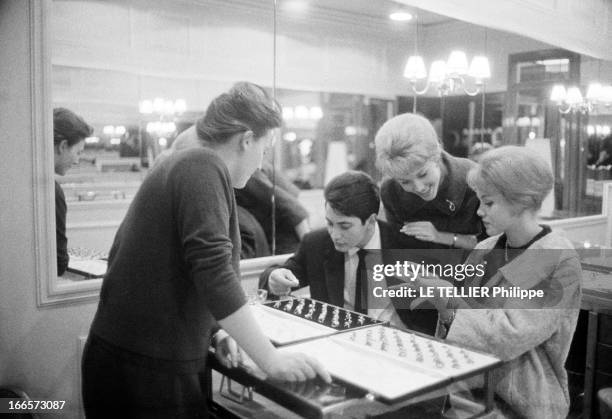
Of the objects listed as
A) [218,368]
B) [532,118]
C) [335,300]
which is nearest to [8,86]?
[218,368]

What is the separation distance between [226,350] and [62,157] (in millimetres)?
980

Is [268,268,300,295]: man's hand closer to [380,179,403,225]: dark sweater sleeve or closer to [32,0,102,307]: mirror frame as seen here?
[380,179,403,225]: dark sweater sleeve

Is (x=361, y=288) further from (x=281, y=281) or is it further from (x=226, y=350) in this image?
(x=226, y=350)

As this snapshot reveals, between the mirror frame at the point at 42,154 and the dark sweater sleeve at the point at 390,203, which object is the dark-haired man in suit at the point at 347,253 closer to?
the dark sweater sleeve at the point at 390,203

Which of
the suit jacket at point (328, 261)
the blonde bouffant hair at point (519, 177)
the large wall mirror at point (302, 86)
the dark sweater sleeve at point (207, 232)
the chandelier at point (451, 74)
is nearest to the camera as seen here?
the dark sweater sleeve at point (207, 232)

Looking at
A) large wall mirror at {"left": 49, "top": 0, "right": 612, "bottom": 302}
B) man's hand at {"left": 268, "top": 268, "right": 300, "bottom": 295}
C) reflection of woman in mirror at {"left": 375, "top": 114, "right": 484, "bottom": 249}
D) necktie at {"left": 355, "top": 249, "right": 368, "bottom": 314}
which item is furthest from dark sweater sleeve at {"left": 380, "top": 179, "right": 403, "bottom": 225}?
large wall mirror at {"left": 49, "top": 0, "right": 612, "bottom": 302}

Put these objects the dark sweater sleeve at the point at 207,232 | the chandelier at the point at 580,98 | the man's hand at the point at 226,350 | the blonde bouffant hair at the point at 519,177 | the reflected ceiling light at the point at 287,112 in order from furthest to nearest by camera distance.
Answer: the reflected ceiling light at the point at 287,112 < the chandelier at the point at 580,98 < the blonde bouffant hair at the point at 519,177 < the man's hand at the point at 226,350 < the dark sweater sleeve at the point at 207,232

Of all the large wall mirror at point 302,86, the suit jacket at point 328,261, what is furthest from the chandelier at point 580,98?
the suit jacket at point 328,261

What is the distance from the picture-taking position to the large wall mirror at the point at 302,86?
240 centimetres

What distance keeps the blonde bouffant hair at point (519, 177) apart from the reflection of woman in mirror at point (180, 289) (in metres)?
0.62

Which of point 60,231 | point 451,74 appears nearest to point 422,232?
point 60,231

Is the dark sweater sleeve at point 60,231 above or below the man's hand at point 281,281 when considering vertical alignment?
above

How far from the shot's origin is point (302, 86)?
3664mm

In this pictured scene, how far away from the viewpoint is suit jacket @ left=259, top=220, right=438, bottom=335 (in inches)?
76.0
